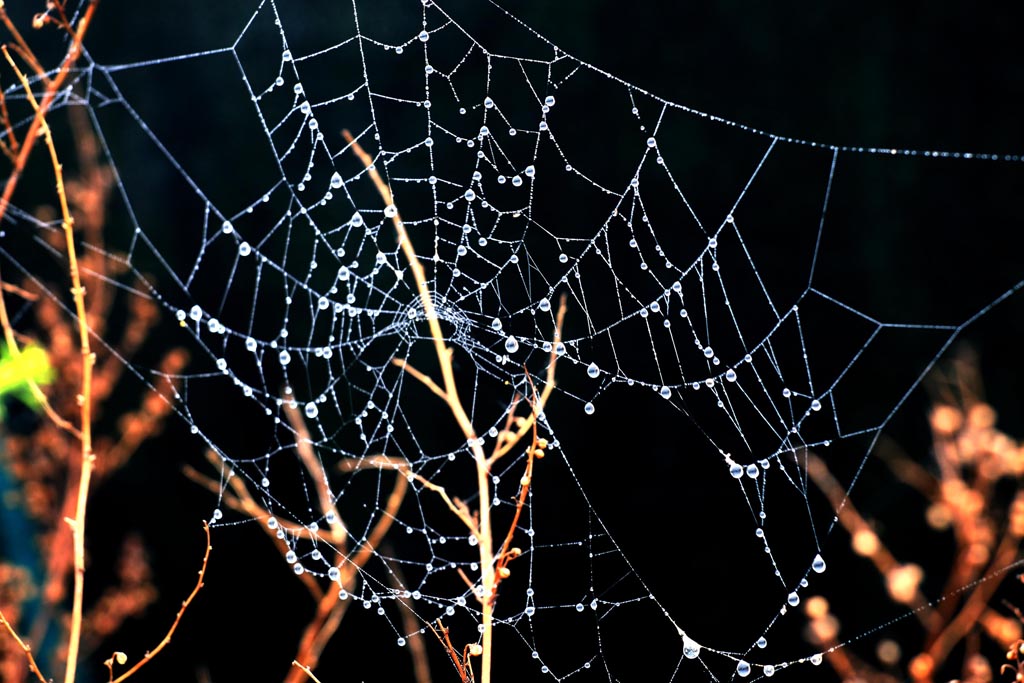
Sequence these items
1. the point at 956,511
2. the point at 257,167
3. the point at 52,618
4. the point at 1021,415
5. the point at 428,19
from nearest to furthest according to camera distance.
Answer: the point at 956,511
the point at 1021,415
the point at 428,19
the point at 257,167
the point at 52,618

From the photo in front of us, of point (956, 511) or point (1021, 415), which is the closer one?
point (956, 511)

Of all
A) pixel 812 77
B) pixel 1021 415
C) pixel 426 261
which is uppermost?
pixel 812 77

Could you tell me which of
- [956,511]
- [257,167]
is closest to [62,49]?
[257,167]

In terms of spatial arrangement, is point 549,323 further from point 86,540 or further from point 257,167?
point 86,540

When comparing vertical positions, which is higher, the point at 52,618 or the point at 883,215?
the point at 883,215

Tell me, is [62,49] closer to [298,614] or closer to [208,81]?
[208,81]

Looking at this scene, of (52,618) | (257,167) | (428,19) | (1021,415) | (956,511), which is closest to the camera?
(956,511)
